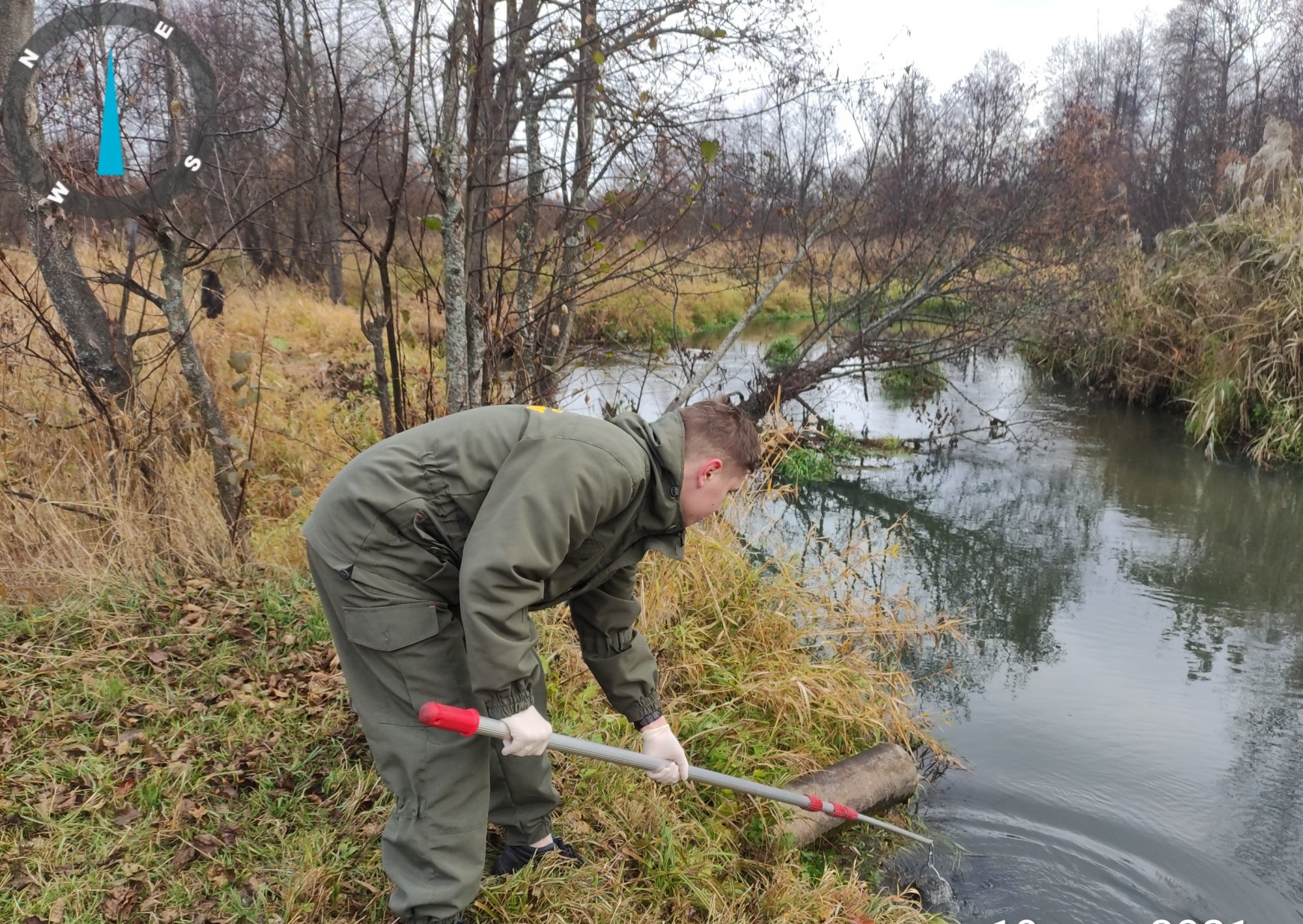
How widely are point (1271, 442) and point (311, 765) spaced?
1042cm

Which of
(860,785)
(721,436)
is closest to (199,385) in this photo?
(721,436)

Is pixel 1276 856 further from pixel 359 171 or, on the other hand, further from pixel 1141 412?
pixel 1141 412

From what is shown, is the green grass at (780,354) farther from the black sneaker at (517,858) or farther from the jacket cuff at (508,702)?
the jacket cuff at (508,702)

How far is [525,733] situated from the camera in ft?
6.57

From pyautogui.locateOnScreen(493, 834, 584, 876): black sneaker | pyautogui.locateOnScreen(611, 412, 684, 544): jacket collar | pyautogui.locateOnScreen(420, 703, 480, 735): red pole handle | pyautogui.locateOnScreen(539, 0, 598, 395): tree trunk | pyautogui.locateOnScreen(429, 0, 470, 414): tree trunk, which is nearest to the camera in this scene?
pyautogui.locateOnScreen(420, 703, 480, 735): red pole handle

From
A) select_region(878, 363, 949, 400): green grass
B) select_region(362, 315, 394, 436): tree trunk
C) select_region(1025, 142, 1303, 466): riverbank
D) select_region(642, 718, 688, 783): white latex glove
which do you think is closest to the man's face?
select_region(642, 718, 688, 783): white latex glove

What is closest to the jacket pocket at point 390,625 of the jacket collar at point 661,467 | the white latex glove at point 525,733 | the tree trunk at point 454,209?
the white latex glove at point 525,733

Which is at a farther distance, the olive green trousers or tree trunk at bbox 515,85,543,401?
tree trunk at bbox 515,85,543,401

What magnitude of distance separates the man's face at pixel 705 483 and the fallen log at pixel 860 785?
1692 mm

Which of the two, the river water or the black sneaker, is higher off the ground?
the black sneaker

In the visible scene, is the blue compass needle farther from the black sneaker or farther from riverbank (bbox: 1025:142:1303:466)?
riverbank (bbox: 1025:142:1303:466)

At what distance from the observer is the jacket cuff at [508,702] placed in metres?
2.00

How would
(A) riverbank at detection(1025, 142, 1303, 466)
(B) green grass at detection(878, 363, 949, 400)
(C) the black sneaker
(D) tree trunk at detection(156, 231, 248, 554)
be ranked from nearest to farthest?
(C) the black sneaker < (D) tree trunk at detection(156, 231, 248, 554) < (A) riverbank at detection(1025, 142, 1303, 466) < (B) green grass at detection(878, 363, 949, 400)

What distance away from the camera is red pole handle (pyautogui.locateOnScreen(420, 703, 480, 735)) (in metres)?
1.88
